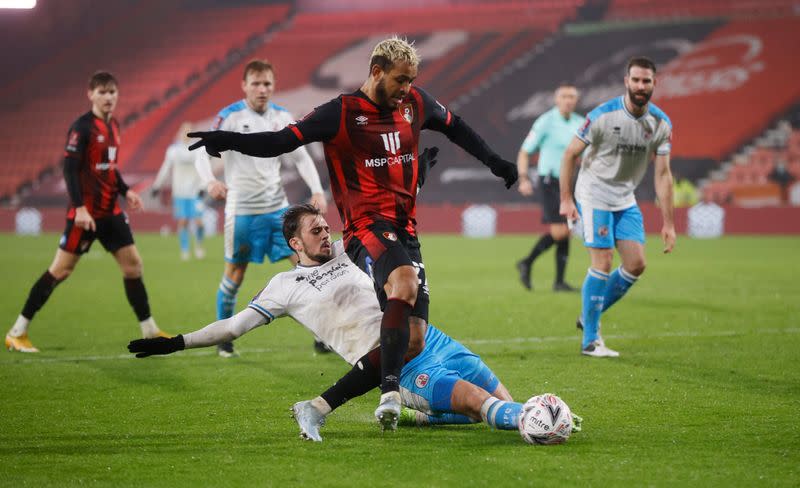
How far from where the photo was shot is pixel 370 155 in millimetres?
5488

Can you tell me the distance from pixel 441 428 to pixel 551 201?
788cm

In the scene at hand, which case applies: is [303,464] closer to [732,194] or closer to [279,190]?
[279,190]

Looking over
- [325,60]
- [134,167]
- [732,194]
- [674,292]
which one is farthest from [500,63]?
[674,292]

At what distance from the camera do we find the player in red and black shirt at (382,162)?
5133 mm

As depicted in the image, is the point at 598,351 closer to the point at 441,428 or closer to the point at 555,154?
the point at 441,428

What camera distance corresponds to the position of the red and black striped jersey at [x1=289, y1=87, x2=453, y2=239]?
213 inches

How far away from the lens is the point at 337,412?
589 centimetres

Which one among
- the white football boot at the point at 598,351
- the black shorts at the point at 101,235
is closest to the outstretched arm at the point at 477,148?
the white football boot at the point at 598,351

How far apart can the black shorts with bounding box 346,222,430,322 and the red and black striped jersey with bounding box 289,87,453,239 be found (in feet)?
0.24

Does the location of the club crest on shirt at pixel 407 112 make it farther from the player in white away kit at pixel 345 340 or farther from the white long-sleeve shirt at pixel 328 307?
the white long-sleeve shirt at pixel 328 307

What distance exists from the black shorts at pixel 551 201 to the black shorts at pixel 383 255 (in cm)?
756

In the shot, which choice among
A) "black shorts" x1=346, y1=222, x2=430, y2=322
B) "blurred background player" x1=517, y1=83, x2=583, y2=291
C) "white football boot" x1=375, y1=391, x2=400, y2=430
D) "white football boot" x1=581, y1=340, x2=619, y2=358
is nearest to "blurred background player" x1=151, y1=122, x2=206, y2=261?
"blurred background player" x1=517, y1=83, x2=583, y2=291

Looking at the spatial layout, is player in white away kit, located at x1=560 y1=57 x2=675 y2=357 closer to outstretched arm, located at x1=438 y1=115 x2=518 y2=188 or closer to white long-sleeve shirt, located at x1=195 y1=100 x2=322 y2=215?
outstretched arm, located at x1=438 y1=115 x2=518 y2=188

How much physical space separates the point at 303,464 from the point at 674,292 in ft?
29.8
